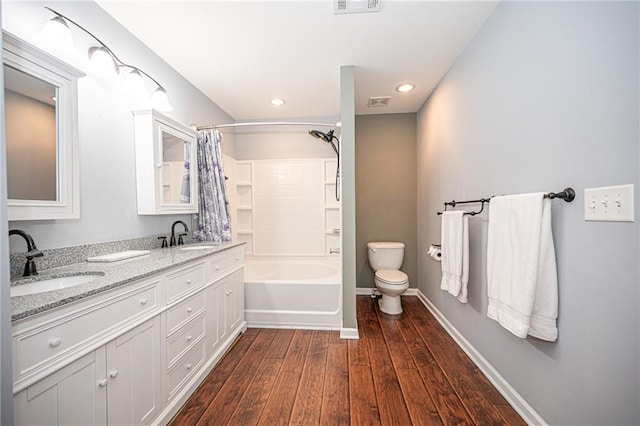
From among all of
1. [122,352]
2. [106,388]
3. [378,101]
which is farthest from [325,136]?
[106,388]

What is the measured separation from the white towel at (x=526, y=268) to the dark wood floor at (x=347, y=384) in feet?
1.95

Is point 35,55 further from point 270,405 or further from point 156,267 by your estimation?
point 270,405

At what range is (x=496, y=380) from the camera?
1624 mm

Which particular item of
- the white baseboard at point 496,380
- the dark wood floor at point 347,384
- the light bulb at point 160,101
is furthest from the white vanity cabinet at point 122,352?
the white baseboard at point 496,380

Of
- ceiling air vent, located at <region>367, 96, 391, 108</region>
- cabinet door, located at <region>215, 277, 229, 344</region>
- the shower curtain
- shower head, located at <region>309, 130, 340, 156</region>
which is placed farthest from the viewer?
shower head, located at <region>309, 130, 340, 156</region>

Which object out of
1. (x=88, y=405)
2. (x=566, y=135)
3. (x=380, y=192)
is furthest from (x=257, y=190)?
(x=566, y=135)

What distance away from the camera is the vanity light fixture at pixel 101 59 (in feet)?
A: 4.17

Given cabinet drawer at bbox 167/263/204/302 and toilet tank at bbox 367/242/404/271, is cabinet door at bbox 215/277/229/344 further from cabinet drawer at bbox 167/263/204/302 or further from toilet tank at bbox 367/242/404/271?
toilet tank at bbox 367/242/404/271

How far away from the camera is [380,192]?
3.47m

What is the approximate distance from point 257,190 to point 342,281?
6.15 ft

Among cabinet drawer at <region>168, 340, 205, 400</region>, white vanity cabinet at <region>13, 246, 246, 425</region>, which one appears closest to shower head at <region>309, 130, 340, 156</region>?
white vanity cabinet at <region>13, 246, 246, 425</region>

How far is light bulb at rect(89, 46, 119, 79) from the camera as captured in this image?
1509mm

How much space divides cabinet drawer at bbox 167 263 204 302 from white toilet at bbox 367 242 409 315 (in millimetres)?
1816

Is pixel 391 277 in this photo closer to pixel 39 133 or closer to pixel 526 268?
pixel 526 268
